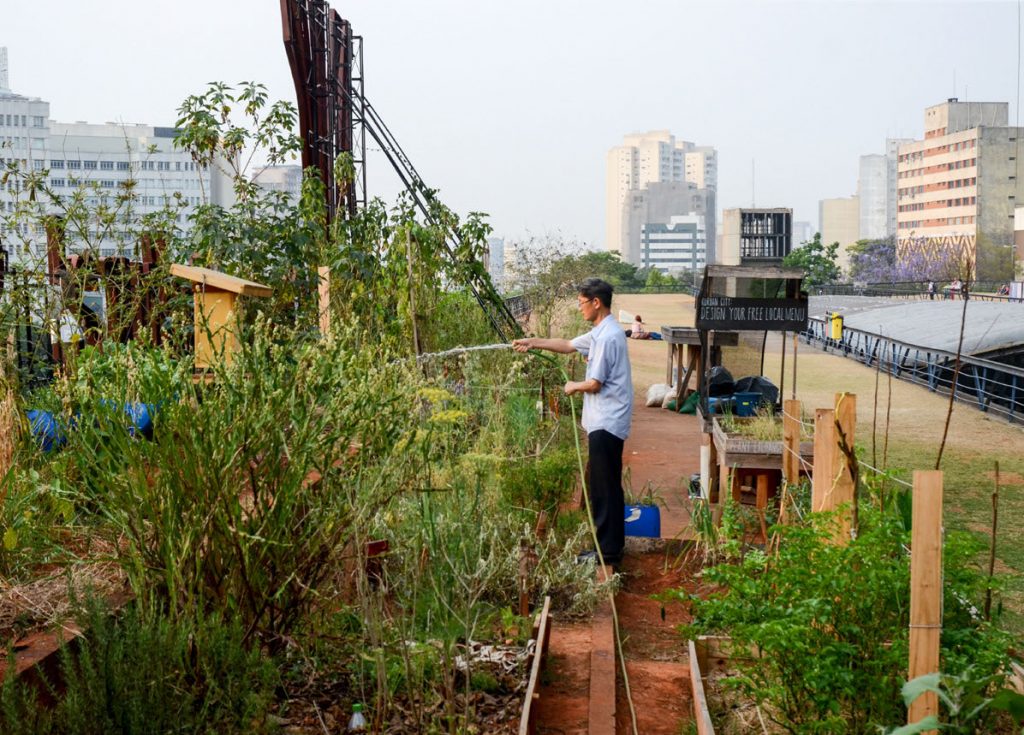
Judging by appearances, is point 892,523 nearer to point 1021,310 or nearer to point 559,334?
point 559,334

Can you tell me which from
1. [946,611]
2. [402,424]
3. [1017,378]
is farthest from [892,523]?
[1017,378]

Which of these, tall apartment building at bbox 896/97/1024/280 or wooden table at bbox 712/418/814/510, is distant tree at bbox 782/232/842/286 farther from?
wooden table at bbox 712/418/814/510

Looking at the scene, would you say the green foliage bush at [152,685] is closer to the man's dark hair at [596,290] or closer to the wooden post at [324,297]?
the man's dark hair at [596,290]

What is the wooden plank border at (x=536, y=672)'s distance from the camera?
393 centimetres

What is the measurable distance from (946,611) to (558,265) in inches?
742

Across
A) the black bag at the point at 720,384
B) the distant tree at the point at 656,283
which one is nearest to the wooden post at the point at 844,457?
the black bag at the point at 720,384

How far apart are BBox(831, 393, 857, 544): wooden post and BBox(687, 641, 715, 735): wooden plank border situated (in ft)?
2.39

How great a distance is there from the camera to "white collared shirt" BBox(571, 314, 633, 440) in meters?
6.34

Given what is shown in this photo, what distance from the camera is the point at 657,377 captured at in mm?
21844

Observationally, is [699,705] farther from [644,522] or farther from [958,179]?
[958,179]

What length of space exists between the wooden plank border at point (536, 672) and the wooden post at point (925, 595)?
4.26 feet

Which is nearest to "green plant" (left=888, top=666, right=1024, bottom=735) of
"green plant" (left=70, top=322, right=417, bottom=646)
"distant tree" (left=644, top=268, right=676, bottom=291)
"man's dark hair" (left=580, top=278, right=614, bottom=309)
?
"green plant" (left=70, top=322, right=417, bottom=646)

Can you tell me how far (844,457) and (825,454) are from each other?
159mm

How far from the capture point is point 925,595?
10.2 feet
